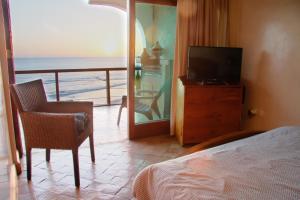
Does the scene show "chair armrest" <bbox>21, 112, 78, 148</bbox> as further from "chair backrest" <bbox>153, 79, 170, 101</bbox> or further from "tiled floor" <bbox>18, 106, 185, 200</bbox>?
"chair backrest" <bbox>153, 79, 170, 101</bbox>

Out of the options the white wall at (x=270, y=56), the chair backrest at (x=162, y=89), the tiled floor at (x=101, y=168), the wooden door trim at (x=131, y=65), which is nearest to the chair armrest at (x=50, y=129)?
the tiled floor at (x=101, y=168)

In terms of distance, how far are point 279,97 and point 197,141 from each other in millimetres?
1125

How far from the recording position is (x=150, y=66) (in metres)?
3.54

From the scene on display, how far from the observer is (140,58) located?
3.42 meters

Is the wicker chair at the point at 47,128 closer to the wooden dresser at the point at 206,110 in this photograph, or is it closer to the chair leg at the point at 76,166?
the chair leg at the point at 76,166

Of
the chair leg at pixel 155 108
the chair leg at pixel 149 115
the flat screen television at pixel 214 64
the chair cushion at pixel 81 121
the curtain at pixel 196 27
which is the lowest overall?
the chair leg at pixel 149 115

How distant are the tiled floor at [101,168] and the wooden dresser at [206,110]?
1.04 feet

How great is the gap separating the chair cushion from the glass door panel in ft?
3.27

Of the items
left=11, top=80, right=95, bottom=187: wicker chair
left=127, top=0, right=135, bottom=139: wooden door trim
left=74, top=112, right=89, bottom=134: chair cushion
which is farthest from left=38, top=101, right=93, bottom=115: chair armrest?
left=127, top=0, right=135, bottom=139: wooden door trim

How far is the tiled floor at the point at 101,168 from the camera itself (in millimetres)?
2174

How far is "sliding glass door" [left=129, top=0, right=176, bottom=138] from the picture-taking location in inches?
130

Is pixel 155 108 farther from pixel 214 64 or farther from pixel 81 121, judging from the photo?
pixel 81 121

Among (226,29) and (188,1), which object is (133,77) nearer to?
(188,1)

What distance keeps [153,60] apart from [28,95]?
1.74 metres
